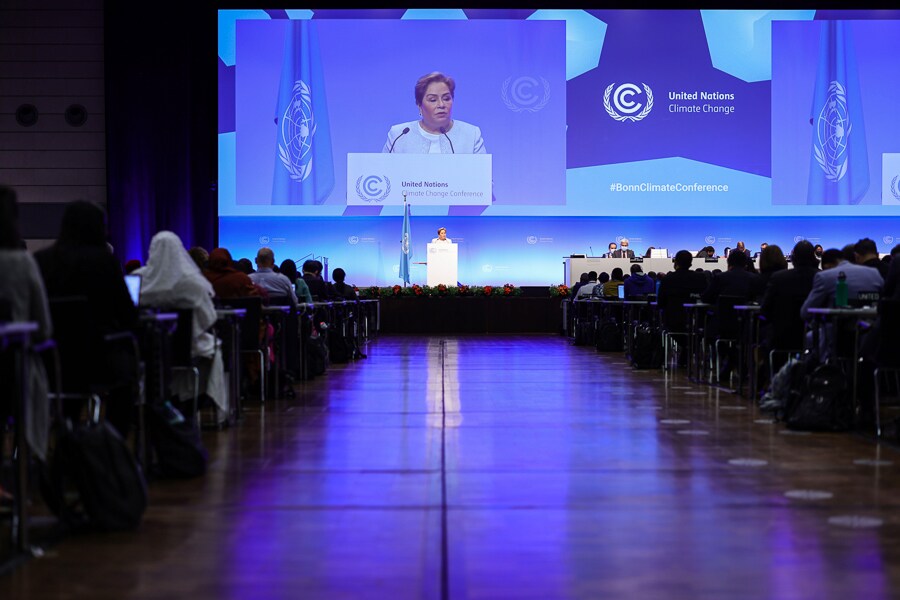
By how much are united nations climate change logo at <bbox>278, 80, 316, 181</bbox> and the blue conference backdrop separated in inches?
0.9

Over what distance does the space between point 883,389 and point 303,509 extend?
5.02 metres

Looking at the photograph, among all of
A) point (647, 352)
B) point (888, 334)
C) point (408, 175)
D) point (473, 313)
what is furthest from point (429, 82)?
point (888, 334)

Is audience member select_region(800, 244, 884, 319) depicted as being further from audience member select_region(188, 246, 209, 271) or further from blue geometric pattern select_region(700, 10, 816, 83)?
blue geometric pattern select_region(700, 10, 816, 83)

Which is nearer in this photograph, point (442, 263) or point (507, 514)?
point (507, 514)

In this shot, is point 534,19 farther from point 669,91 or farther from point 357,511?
point 357,511

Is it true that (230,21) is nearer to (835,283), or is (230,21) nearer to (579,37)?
(579,37)

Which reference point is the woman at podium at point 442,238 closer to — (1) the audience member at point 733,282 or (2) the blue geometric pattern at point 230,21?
(2) the blue geometric pattern at point 230,21

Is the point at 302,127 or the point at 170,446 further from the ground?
the point at 302,127

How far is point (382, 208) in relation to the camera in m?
17.3

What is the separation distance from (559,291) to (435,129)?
337cm

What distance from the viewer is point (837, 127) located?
1727cm

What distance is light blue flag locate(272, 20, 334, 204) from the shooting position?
676 inches

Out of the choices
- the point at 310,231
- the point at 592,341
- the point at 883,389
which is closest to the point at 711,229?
the point at 592,341

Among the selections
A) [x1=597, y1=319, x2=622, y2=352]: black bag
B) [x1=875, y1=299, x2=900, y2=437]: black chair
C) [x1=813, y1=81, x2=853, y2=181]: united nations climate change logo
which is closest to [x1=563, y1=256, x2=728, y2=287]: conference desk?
[x1=813, y1=81, x2=853, y2=181]: united nations climate change logo
